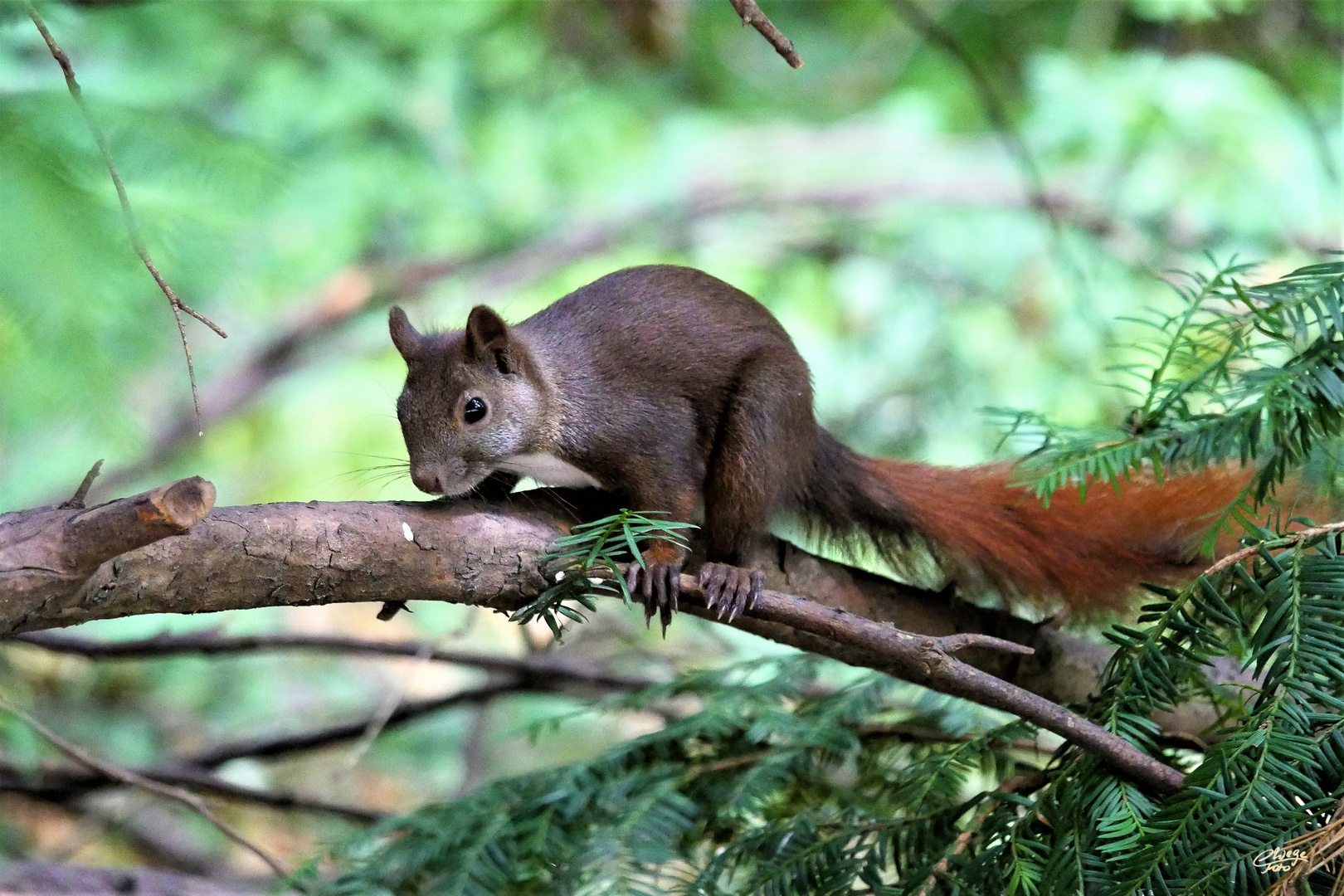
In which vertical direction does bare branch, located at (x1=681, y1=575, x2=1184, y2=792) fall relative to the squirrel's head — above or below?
below

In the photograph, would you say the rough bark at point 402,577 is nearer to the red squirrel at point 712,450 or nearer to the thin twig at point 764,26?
the red squirrel at point 712,450

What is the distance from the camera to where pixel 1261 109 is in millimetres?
3932

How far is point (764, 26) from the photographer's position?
1.24 metres

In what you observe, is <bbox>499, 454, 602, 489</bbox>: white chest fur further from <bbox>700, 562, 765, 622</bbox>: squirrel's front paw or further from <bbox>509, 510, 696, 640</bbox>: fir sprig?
<bbox>509, 510, 696, 640</bbox>: fir sprig

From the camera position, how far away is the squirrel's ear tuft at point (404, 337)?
2162 mm

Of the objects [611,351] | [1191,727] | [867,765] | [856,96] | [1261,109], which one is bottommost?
[867,765]

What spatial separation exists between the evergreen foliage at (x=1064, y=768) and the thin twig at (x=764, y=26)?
64 cm

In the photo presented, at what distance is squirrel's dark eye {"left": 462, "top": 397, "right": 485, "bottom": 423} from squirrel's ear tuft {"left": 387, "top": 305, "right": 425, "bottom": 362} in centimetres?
17

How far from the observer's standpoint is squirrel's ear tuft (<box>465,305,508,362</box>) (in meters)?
2.04

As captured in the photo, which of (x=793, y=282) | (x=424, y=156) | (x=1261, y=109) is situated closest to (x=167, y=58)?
(x=424, y=156)

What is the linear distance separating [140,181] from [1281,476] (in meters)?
1.96

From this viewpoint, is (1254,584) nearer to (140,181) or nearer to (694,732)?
(694,732)
